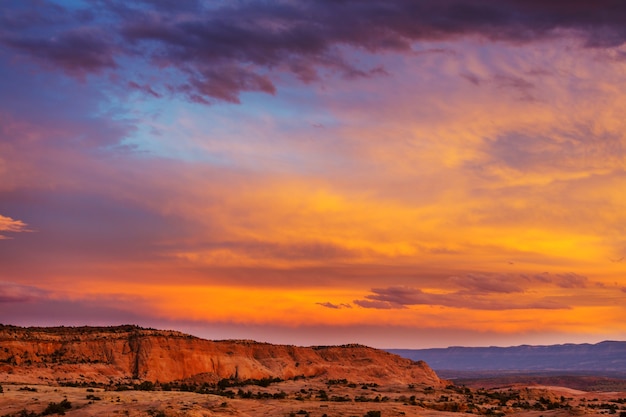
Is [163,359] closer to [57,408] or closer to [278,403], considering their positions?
[278,403]

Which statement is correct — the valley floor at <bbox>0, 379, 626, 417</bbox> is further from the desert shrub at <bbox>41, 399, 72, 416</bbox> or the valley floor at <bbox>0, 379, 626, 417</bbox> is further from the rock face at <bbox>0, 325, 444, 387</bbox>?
the rock face at <bbox>0, 325, 444, 387</bbox>

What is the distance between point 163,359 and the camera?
310ft

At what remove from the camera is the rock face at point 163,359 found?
84.2 meters

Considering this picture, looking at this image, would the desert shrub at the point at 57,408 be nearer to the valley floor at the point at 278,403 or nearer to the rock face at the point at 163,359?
the valley floor at the point at 278,403

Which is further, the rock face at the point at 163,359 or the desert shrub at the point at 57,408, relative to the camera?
the rock face at the point at 163,359

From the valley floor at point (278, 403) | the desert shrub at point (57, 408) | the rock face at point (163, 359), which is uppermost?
the rock face at point (163, 359)

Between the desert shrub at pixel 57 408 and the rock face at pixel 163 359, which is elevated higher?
the rock face at pixel 163 359

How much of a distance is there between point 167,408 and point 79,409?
260 inches

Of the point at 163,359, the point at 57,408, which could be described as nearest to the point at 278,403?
the point at 57,408

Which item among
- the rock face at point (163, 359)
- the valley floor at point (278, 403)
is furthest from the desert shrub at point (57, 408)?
the rock face at point (163, 359)

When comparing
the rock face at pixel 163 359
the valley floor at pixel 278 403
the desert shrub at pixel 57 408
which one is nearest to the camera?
the desert shrub at pixel 57 408

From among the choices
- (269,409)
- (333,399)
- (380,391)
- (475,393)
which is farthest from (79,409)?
(475,393)

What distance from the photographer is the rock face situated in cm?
8425

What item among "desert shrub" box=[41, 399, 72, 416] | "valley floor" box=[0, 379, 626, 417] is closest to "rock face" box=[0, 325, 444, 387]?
"valley floor" box=[0, 379, 626, 417]
